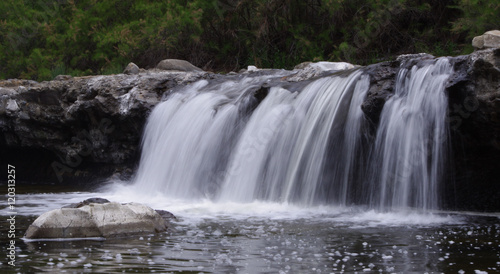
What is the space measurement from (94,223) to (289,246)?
2075 mm

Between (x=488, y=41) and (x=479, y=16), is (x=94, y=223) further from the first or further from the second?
(x=479, y=16)

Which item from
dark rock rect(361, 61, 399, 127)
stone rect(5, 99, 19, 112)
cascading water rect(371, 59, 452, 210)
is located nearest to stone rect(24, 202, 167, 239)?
cascading water rect(371, 59, 452, 210)

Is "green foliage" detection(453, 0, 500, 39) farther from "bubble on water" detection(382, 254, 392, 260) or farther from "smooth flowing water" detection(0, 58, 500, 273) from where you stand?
"bubble on water" detection(382, 254, 392, 260)

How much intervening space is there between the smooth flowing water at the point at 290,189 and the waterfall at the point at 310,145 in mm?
18

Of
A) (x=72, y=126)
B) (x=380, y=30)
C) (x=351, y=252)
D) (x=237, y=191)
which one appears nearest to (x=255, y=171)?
(x=237, y=191)

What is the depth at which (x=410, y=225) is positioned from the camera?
7.04m

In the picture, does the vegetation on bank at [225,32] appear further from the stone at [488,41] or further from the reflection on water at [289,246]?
the reflection on water at [289,246]

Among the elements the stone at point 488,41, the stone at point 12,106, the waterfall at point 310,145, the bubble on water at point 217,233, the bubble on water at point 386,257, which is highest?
the stone at point 488,41

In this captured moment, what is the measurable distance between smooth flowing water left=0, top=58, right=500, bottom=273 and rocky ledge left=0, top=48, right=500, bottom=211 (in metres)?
0.24

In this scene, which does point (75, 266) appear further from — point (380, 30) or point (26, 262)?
point (380, 30)

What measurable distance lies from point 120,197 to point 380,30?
31.0ft

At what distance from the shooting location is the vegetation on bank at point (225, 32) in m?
16.8

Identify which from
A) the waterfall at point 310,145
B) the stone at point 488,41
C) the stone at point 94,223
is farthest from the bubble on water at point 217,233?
the stone at point 488,41

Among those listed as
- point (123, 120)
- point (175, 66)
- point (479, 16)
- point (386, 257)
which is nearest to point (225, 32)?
point (175, 66)
